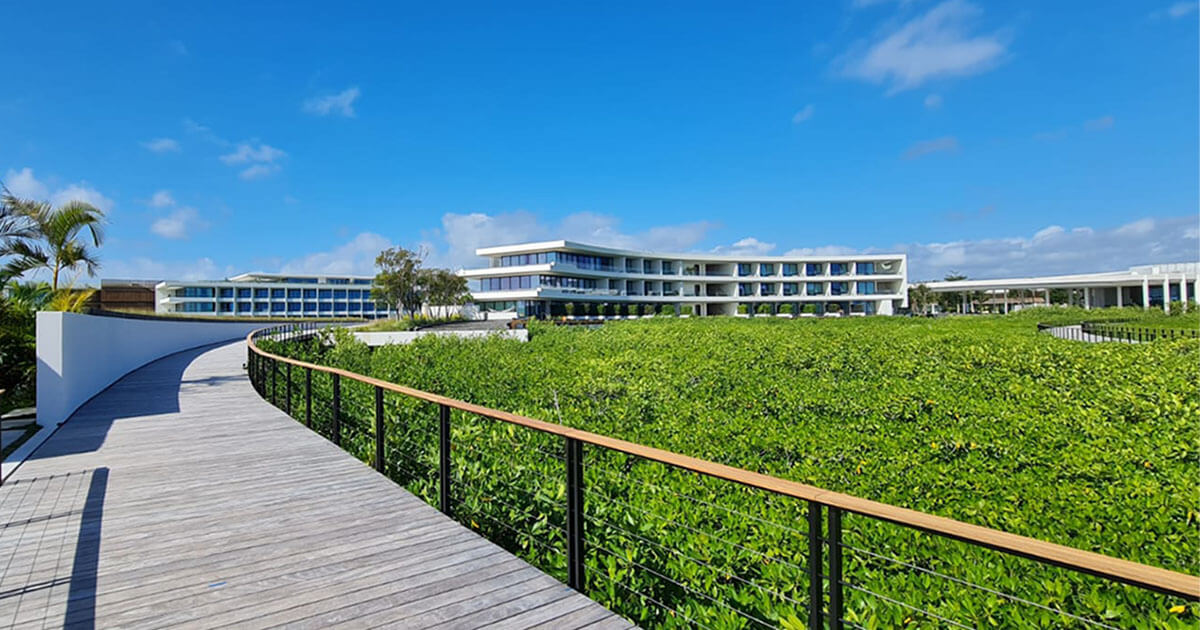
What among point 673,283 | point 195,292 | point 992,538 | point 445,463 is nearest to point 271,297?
point 195,292

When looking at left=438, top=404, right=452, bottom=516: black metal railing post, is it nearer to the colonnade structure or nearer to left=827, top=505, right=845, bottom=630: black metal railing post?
left=827, top=505, right=845, bottom=630: black metal railing post

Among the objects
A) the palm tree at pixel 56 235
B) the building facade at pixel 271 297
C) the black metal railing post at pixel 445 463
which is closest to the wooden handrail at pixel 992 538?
the black metal railing post at pixel 445 463

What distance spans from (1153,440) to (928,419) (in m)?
2.42

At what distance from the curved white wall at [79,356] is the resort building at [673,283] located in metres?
36.3

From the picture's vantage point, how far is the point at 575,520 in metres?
3.54

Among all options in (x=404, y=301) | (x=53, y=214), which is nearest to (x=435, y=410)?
(x=53, y=214)

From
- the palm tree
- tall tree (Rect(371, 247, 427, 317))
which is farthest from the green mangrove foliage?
tall tree (Rect(371, 247, 427, 317))

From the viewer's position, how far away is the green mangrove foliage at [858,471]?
3.91 meters

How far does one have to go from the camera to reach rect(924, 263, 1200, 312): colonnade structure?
5122 centimetres

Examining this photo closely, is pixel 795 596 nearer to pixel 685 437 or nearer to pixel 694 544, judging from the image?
pixel 694 544

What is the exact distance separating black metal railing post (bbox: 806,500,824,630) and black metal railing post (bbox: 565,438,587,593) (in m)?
1.38

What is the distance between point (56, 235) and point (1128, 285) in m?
76.4

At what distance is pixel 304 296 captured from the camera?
246ft

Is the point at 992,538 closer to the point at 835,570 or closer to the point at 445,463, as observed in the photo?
the point at 835,570
